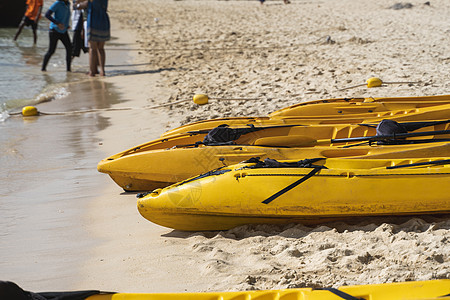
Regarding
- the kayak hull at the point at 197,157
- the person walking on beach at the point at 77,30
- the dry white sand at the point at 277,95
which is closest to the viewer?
the dry white sand at the point at 277,95

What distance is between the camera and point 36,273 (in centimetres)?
337

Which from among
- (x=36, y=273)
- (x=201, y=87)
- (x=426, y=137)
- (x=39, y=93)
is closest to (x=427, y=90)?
(x=426, y=137)

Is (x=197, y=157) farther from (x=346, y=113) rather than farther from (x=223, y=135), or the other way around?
(x=346, y=113)

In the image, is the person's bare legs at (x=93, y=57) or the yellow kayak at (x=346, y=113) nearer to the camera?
the yellow kayak at (x=346, y=113)

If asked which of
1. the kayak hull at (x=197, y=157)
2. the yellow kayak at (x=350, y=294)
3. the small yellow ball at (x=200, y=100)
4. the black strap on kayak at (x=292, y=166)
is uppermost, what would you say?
the yellow kayak at (x=350, y=294)

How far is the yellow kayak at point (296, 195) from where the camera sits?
351cm

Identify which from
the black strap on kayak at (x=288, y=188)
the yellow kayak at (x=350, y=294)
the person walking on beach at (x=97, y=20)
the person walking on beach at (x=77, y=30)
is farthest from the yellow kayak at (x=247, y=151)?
the person walking on beach at (x=77, y=30)

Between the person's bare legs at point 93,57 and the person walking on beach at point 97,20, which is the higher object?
the person walking on beach at point 97,20

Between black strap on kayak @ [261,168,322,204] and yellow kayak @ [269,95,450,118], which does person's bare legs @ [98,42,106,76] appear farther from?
black strap on kayak @ [261,168,322,204]

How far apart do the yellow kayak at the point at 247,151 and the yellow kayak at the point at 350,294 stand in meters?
1.83

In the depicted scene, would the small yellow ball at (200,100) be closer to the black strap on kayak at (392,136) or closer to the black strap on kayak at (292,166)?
the black strap on kayak at (392,136)

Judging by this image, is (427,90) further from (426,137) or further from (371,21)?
(371,21)

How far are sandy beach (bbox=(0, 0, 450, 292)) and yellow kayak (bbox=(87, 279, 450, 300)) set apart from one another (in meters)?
0.39

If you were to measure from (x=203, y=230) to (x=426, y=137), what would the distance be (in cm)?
196
